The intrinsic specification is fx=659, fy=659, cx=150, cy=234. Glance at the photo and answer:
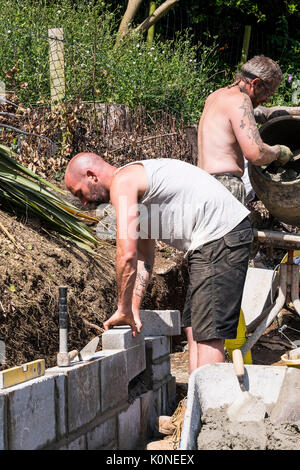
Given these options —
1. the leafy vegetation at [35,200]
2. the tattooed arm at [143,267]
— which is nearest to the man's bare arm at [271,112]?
the leafy vegetation at [35,200]

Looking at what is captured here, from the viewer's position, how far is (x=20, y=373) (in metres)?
2.24

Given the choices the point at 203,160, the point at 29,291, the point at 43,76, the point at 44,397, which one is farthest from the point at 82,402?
the point at 43,76

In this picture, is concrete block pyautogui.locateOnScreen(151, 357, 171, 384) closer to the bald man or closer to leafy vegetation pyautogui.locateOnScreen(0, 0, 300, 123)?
the bald man

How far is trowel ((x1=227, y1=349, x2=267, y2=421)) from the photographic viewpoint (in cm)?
270

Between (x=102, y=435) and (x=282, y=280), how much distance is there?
2.29 metres

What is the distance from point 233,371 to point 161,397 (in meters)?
0.96

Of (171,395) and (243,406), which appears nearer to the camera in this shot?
(243,406)

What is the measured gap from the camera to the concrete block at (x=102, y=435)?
267 centimetres

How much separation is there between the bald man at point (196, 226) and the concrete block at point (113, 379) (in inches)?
6.2

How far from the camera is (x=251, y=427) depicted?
256 cm

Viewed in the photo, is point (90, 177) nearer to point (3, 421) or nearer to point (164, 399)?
point (3, 421)

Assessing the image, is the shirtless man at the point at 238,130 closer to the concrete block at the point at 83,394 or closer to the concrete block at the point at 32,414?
the concrete block at the point at 83,394

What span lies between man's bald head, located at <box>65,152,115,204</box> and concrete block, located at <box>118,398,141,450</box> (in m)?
1.01

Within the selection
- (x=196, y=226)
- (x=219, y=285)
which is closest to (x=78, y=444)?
(x=219, y=285)
